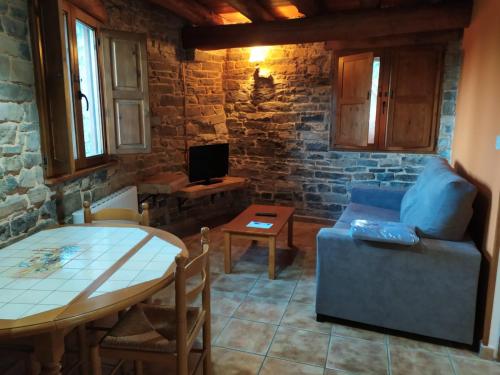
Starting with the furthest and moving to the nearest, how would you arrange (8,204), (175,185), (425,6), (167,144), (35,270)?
(167,144) < (175,185) < (425,6) < (8,204) < (35,270)

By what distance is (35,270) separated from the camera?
1732 mm

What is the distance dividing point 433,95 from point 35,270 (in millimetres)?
4345

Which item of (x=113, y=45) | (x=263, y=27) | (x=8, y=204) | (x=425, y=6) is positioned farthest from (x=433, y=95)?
(x=8, y=204)

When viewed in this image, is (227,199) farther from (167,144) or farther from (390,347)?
(390,347)

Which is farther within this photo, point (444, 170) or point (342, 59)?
point (342, 59)

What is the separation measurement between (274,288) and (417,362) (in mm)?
1237

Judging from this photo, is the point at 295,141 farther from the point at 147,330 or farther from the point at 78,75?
the point at 147,330

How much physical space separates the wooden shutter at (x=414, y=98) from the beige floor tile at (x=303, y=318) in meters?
2.62

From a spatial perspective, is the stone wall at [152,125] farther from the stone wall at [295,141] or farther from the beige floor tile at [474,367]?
the beige floor tile at [474,367]

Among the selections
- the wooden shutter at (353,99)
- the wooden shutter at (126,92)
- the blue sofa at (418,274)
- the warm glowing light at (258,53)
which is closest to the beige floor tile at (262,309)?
the blue sofa at (418,274)

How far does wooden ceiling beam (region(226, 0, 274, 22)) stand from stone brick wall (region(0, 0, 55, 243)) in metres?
2.03

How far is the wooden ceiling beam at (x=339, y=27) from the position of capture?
12.2ft

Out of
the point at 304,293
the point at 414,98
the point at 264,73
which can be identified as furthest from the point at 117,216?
the point at 414,98

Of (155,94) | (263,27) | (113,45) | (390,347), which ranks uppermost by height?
(263,27)
